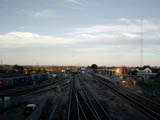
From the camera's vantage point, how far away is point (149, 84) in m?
40.2

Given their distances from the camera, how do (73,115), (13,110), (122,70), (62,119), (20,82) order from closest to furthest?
(62,119) → (73,115) → (13,110) → (20,82) → (122,70)

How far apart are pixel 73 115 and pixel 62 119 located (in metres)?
1.93

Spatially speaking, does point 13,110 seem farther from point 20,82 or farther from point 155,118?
point 20,82

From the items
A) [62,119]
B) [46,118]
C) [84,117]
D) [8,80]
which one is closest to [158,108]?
[84,117]

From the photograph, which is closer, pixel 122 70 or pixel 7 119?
pixel 7 119

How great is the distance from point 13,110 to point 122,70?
89.7 m

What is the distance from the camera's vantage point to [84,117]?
18031mm

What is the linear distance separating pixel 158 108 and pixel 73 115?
1365cm

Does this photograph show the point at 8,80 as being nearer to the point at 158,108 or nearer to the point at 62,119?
the point at 62,119

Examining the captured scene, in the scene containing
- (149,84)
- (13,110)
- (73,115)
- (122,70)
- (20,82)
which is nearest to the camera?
(73,115)

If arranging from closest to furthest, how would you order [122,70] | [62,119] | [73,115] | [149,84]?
[62,119], [73,115], [149,84], [122,70]

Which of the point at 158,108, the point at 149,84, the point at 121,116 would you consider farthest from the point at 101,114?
the point at 149,84

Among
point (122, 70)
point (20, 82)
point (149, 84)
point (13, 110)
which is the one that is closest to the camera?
point (13, 110)

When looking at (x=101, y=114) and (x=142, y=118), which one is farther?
(x=101, y=114)
